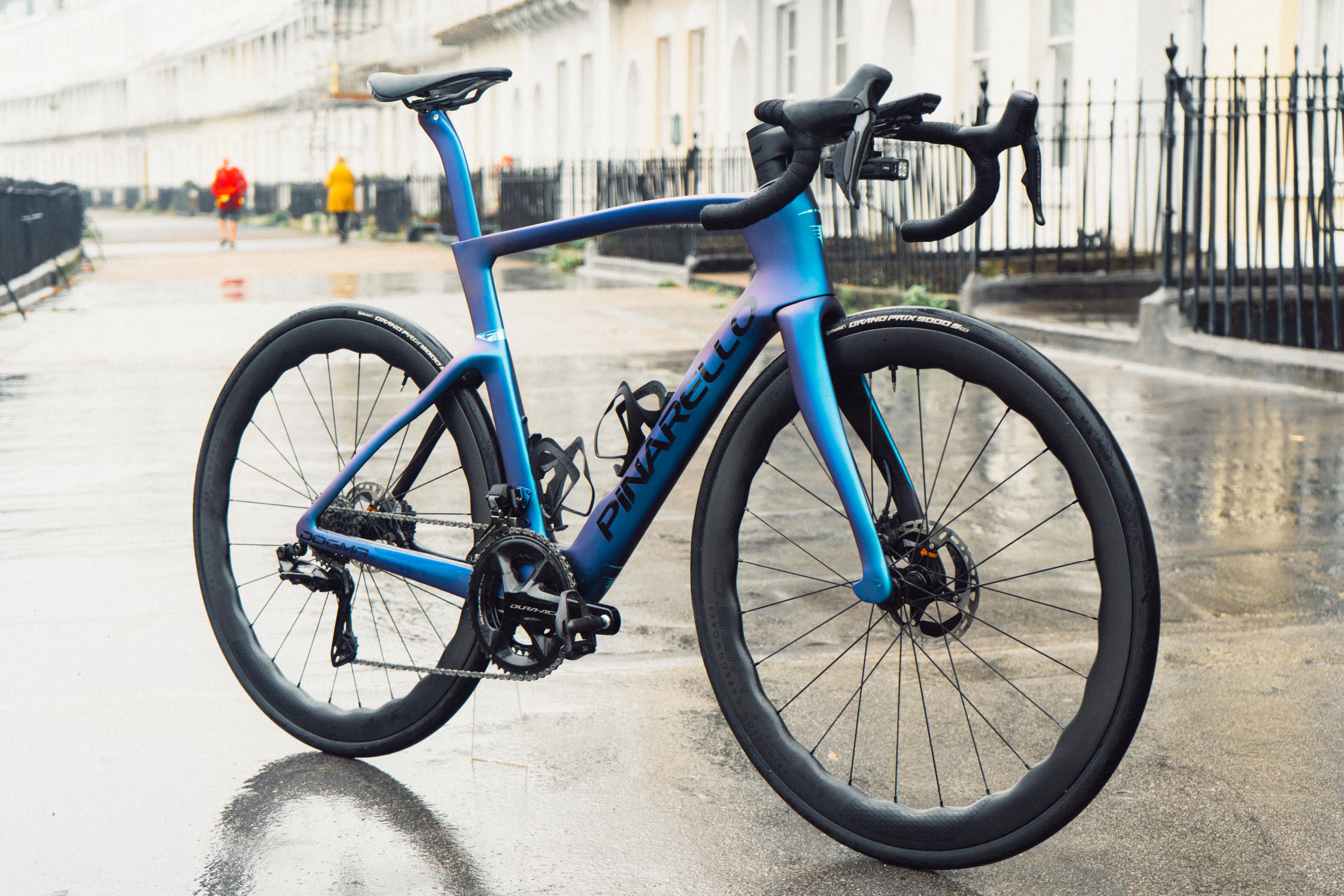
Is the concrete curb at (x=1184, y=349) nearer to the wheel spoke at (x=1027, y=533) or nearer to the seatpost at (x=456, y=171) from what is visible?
the wheel spoke at (x=1027, y=533)

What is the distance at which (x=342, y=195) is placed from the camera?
3703 cm

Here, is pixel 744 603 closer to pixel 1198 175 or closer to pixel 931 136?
pixel 931 136

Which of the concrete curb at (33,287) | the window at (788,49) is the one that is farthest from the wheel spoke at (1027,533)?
the window at (788,49)

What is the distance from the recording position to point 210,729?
3576 mm

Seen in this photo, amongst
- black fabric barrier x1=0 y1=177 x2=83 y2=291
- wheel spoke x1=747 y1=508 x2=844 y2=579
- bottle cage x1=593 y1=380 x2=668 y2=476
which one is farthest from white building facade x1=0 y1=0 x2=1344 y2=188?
bottle cage x1=593 y1=380 x2=668 y2=476

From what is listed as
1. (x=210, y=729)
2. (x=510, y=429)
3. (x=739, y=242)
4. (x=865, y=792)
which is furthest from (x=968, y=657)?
(x=739, y=242)

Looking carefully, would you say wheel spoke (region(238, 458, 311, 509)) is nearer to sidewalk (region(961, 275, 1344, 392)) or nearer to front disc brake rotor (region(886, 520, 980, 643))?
front disc brake rotor (region(886, 520, 980, 643))

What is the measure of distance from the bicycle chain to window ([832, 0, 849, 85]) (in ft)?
60.9

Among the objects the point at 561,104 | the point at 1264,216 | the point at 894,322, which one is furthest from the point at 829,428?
the point at 561,104

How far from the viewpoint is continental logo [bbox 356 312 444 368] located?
129 inches

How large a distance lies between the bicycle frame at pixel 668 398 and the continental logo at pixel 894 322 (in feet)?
0.11

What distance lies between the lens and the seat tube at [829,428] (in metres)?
2.64

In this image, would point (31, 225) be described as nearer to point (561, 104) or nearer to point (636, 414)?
point (561, 104)

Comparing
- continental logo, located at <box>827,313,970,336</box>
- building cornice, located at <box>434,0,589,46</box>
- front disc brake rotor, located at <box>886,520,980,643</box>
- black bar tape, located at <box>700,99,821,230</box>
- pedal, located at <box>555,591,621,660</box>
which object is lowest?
pedal, located at <box>555,591,621,660</box>
